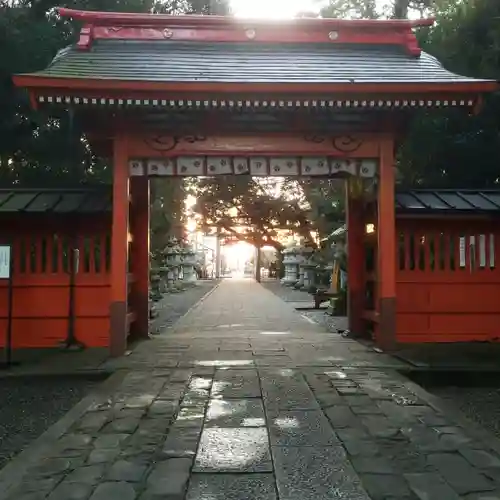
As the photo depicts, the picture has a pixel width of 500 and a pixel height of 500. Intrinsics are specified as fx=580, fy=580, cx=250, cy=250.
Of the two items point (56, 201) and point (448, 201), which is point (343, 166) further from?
point (56, 201)

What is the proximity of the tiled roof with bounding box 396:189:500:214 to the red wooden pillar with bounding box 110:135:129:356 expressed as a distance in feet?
14.8

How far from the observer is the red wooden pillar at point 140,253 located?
34.9ft

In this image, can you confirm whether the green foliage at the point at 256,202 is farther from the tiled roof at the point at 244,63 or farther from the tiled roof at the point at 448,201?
the tiled roof at the point at 448,201

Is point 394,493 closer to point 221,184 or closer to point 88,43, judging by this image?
point 88,43

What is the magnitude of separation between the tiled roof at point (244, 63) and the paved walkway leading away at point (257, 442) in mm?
4213

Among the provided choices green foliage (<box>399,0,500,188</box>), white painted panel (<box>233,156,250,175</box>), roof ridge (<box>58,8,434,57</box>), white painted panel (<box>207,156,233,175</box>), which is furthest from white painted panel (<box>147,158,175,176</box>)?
green foliage (<box>399,0,500,188</box>)

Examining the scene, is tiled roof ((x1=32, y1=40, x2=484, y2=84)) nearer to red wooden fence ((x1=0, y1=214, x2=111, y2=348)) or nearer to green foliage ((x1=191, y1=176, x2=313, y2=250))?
red wooden fence ((x1=0, y1=214, x2=111, y2=348))

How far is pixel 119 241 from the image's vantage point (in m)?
8.90

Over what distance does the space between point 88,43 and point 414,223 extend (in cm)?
647

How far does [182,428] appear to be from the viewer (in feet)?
15.9

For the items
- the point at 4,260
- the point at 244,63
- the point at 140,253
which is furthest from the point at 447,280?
the point at 4,260

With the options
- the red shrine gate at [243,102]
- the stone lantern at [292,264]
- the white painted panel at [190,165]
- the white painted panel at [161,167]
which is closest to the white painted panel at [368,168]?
the red shrine gate at [243,102]

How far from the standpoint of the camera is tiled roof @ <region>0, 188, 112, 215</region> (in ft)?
30.8

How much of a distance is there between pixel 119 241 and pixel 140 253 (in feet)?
6.13
